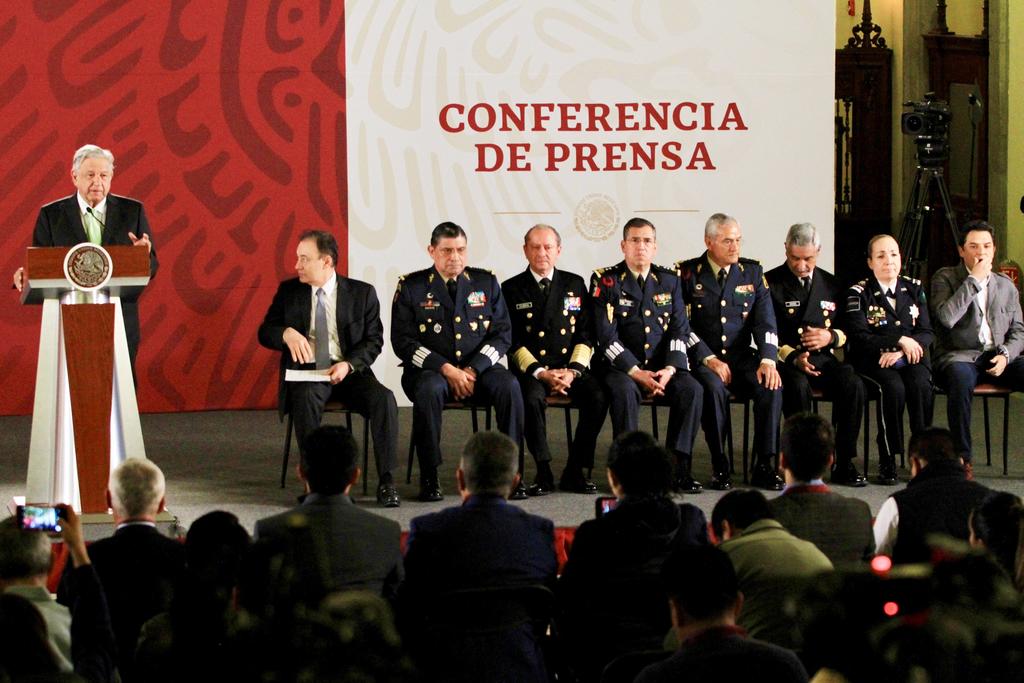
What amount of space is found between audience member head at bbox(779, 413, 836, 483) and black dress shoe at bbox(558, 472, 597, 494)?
8.74 ft

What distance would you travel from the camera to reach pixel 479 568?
3428 millimetres

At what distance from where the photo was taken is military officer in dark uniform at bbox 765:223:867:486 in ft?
22.4

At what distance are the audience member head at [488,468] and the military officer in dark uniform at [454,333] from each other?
9.09ft

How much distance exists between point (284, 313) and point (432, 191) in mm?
2267

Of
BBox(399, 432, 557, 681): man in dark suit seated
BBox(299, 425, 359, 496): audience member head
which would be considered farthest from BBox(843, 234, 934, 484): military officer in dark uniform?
BBox(299, 425, 359, 496): audience member head

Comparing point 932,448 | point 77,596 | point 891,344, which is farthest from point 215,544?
point 891,344

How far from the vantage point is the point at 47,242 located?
656cm

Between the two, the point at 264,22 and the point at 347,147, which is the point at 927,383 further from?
the point at 264,22

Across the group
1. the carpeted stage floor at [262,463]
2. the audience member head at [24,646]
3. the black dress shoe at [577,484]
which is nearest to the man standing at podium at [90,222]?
the carpeted stage floor at [262,463]

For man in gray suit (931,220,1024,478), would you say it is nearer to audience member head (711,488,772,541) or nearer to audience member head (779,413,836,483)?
audience member head (779,413,836,483)

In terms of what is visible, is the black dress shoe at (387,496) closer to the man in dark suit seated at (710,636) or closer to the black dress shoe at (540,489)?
the black dress shoe at (540,489)

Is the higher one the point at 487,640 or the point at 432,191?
the point at 432,191

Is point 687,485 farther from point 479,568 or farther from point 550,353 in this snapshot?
point 479,568

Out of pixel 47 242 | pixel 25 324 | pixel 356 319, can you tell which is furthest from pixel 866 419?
pixel 25 324
